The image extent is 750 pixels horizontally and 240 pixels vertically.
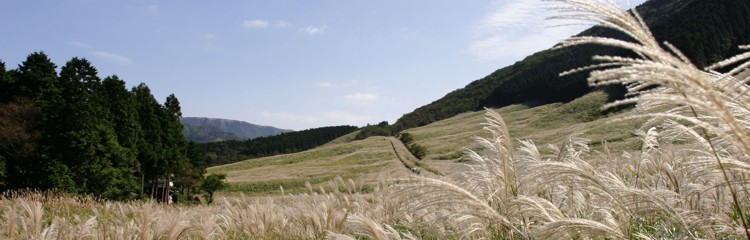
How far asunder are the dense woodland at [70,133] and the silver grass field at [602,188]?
3665 cm

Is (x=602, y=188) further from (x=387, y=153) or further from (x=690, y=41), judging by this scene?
(x=690, y=41)

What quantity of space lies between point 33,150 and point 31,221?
129ft

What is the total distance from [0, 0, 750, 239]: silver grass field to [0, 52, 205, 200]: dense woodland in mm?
36649

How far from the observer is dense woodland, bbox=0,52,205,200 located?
3750cm

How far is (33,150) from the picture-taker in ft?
123

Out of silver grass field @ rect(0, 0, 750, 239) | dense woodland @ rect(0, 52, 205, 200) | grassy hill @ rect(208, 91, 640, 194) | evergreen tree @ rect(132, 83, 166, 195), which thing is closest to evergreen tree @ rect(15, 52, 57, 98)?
dense woodland @ rect(0, 52, 205, 200)

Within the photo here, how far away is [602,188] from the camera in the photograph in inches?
123

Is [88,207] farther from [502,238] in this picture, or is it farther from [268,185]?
[268,185]

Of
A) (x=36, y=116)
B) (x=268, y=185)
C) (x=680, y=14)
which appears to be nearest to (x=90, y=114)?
(x=36, y=116)

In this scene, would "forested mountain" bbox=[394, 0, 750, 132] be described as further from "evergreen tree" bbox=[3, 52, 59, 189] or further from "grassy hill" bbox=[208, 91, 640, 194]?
"evergreen tree" bbox=[3, 52, 59, 189]

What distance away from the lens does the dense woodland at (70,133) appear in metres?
37.5

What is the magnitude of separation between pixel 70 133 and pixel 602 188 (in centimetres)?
4271

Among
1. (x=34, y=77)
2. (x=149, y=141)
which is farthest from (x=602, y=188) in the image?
(x=149, y=141)

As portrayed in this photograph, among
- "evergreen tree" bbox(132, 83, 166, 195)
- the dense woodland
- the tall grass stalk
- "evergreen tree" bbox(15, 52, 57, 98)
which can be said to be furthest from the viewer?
"evergreen tree" bbox(132, 83, 166, 195)
